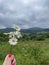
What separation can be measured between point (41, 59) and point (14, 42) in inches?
178

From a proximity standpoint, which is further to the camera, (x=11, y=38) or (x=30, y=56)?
(x=30, y=56)

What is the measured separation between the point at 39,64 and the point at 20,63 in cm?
Answer: 51

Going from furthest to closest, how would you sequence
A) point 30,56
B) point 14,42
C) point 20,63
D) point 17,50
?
point 17,50
point 30,56
point 20,63
point 14,42

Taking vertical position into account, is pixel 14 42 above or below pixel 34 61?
above

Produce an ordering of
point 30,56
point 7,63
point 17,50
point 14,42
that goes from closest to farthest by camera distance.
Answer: point 14,42 → point 7,63 → point 30,56 → point 17,50

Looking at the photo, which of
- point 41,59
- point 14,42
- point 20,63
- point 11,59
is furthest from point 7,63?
point 41,59

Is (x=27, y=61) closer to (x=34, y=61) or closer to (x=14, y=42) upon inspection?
(x=34, y=61)

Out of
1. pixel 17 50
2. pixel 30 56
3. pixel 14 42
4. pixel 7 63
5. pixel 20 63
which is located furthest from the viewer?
pixel 17 50

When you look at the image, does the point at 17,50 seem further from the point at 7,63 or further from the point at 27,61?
the point at 7,63

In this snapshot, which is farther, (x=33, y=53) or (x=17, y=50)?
(x=17, y=50)

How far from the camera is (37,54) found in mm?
6598

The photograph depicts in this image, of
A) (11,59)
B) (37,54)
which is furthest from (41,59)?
(11,59)

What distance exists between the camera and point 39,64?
569 centimetres

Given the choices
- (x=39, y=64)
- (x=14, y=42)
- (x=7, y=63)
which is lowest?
(x=39, y=64)
